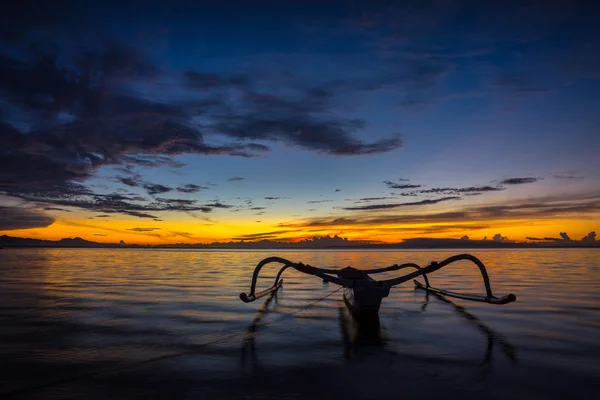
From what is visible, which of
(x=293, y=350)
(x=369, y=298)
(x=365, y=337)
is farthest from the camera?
(x=369, y=298)

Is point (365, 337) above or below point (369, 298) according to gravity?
below

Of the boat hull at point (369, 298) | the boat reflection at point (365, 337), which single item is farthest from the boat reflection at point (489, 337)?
the boat hull at point (369, 298)

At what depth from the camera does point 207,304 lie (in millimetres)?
14953

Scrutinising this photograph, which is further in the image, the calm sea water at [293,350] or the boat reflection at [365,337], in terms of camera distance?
the boat reflection at [365,337]

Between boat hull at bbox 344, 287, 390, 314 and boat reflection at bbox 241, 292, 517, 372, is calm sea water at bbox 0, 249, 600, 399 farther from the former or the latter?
boat hull at bbox 344, 287, 390, 314

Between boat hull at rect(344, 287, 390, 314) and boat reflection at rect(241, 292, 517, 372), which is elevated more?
boat hull at rect(344, 287, 390, 314)

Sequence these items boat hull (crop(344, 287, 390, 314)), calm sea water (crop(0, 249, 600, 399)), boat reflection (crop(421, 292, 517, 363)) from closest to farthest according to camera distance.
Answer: calm sea water (crop(0, 249, 600, 399)) → boat reflection (crop(421, 292, 517, 363)) → boat hull (crop(344, 287, 390, 314))

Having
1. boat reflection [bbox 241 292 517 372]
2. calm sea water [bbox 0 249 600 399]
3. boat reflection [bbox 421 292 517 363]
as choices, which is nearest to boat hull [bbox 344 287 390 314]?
boat reflection [bbox 241 292 517 372]

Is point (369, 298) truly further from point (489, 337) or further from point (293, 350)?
point (293, 350)

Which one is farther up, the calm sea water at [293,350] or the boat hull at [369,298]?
the boat hull at [369,298]

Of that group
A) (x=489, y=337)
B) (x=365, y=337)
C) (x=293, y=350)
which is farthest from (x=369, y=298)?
(x=293, y=350)

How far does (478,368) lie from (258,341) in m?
4.99

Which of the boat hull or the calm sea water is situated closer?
the calm sea water

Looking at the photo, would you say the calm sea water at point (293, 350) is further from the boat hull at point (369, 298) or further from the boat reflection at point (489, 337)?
the boat hull at point (369, 298)
